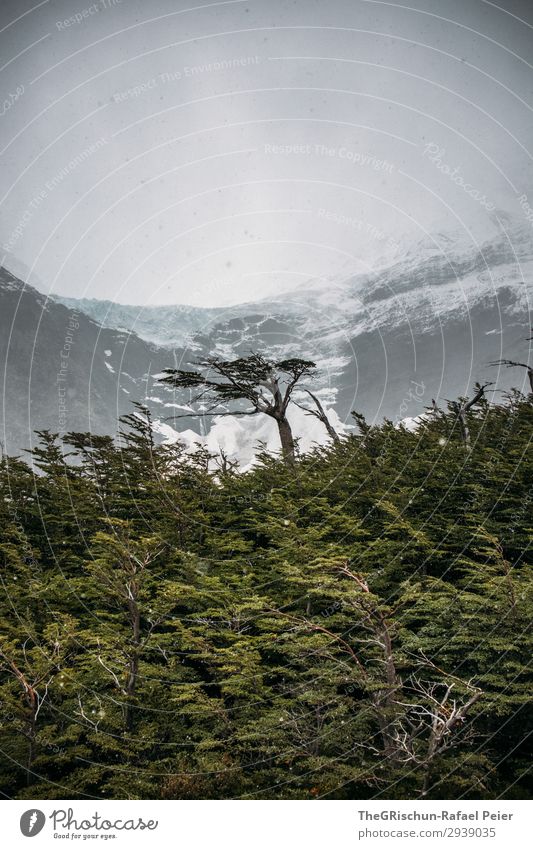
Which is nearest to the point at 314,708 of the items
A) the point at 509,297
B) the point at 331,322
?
the point at 331,322

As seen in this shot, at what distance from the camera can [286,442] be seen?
53.7ft

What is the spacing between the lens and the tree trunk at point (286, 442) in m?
14.6

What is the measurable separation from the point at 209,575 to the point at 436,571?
4493mm

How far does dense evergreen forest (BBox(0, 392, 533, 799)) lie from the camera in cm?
620

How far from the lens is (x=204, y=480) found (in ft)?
41.4

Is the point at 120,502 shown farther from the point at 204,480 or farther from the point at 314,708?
the point at 314,708

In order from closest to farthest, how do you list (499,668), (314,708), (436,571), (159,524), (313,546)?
(499,668)
(314,708)
(313,546)
(436,571)
(159,524)

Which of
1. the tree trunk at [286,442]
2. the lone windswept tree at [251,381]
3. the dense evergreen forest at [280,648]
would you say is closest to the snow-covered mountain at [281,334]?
the lone windswept tree at [251,381]

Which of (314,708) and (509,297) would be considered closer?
(314,708)

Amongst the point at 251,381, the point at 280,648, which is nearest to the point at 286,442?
the point at 251,381

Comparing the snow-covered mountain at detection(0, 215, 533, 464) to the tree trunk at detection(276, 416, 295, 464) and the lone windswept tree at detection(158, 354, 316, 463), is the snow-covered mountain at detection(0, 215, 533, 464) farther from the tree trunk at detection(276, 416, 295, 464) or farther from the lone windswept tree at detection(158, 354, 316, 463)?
the tree trunk at detection(276, 416, 295, 464)

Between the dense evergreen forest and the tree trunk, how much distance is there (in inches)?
144

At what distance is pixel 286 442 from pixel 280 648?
9.95 m

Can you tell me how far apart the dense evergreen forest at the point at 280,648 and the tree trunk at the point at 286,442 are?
12.0 ft
